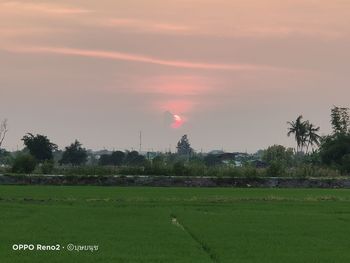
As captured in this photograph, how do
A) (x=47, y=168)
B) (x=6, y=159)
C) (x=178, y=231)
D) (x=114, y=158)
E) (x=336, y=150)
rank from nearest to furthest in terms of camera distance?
(x=178, y=231) → (x=47, y=168) → (x=336, y=150) → (x=6, y=159) → (x=114, y=158)

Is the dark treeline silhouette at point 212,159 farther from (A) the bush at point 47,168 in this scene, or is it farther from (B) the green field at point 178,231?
(B) the green field at point 178,231

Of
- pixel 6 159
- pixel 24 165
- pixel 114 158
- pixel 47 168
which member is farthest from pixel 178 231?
pixel 114 158

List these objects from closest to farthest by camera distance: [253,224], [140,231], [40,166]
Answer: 1. [140,231]
2. [253,224]
3. [40,166]

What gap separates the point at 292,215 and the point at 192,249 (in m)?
8.74

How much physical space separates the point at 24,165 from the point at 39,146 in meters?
20.8

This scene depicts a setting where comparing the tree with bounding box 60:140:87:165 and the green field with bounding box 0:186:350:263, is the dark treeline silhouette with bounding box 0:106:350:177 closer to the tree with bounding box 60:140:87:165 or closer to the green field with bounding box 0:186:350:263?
the tree with bounding box 60:140:87:165

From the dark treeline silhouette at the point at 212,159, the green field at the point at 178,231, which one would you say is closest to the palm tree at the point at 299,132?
the dark treeline silhouette at the point at 212,159

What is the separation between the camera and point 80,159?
77.3 meters

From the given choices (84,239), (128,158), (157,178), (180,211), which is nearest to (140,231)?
(84,239)

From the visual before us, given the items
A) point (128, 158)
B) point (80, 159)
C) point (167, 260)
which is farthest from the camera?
point (128, 158)

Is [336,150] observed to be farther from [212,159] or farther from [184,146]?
[184,146]

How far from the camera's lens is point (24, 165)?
42.8 m

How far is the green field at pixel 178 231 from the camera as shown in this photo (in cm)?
1045

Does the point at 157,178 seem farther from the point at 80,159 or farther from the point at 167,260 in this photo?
the point at 80,159
